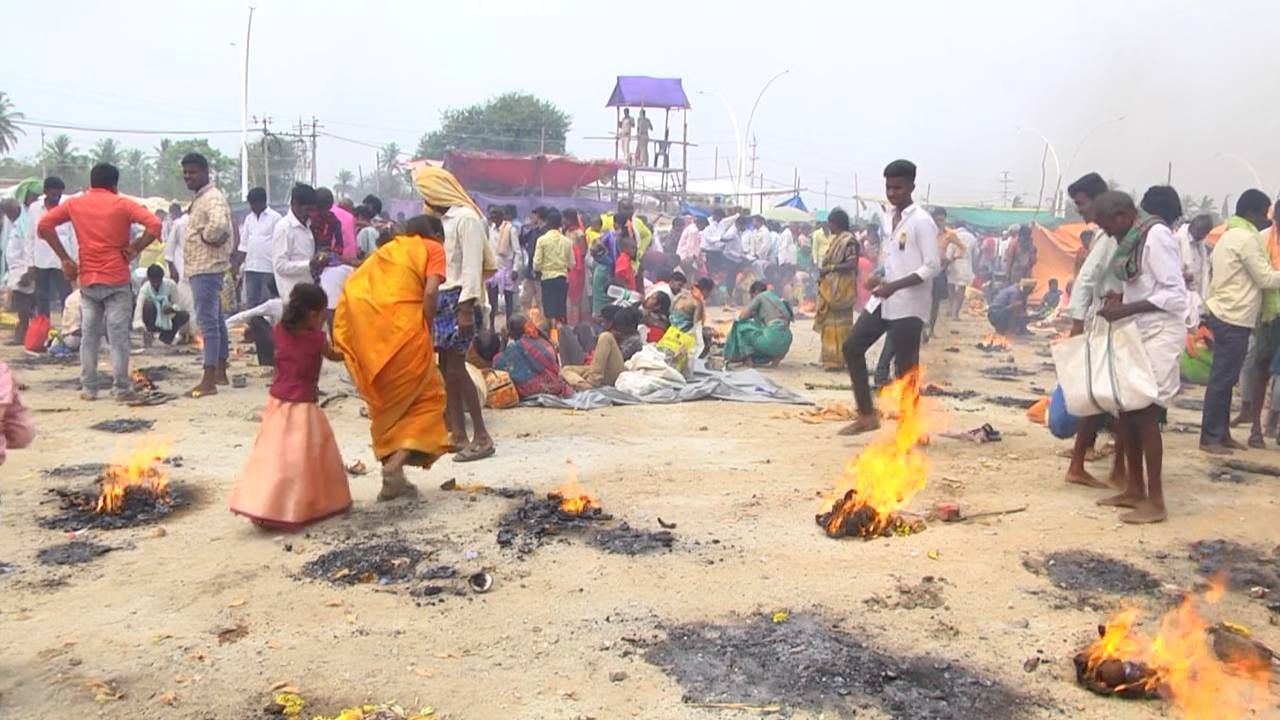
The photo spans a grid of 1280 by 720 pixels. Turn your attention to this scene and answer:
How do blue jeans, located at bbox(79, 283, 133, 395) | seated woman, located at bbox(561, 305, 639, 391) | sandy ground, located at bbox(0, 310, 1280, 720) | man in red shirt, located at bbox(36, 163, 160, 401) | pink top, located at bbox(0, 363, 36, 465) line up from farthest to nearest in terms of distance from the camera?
seated woman, located at bbox(561, 305, 639, 391) < blue jeans, located at bbox(79, 283, 133, 395) < man in red shirt, located at bbox(36, 163, 160, 401) < pink top, located at bbox(0, 363, 36, 465) < sandy ground, located at bbox(0, 310, 1280, 720)

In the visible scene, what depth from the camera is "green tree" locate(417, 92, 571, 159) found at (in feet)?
159

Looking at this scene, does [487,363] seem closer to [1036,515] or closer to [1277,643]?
[1036,515]

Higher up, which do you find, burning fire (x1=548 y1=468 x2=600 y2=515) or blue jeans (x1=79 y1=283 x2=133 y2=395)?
blue jeans (x1=79 y1=283 x2=133 y2=395)

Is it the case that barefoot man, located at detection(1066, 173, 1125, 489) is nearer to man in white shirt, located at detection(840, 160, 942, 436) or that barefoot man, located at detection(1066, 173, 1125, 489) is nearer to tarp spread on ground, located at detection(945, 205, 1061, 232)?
man in white shirt, located at detection(840, 160, 942, 436)

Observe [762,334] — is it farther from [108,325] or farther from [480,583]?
[480,583]

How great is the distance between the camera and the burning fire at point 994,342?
14367mm

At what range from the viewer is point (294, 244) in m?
8.70

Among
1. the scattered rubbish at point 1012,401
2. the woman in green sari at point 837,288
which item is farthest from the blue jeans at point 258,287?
the scattered rubbish at point 1012,401

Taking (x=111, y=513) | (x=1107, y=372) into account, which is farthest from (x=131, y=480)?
(x=1107, y=372)

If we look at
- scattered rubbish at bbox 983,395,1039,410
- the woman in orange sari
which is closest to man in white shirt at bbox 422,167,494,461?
the woman in orange sari

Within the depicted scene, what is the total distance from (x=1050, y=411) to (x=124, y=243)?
7036 mm

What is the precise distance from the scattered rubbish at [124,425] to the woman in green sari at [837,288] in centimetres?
690

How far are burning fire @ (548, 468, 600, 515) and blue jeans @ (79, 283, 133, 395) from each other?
14.4 feet

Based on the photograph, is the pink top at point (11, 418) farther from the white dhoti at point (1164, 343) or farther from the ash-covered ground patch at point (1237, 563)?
the white dhoti at point (1164, 343)
